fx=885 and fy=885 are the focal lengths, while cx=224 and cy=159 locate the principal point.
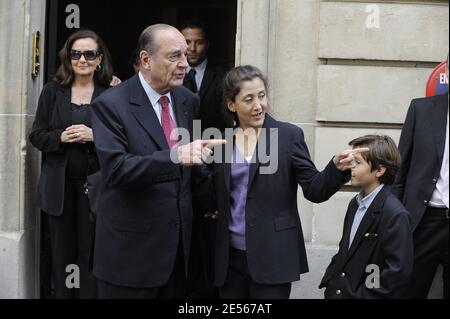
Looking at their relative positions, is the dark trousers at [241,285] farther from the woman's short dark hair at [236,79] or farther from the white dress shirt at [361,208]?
the woman's short dark hair at [236,79]

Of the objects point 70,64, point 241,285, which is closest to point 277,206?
point 241,285

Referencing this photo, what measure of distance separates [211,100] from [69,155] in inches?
47.9

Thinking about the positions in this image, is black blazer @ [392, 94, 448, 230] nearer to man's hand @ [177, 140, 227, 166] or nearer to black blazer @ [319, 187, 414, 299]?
black blazer @ [319, 187, 414, 299]

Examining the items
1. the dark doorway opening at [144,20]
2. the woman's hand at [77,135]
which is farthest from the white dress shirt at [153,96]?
the dark doorway opening at [144,20]

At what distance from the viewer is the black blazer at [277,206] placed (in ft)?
15.7

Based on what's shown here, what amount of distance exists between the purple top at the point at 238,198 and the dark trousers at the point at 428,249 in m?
1.36

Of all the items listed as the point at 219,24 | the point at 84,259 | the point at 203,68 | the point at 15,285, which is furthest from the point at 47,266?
the point at 219,24

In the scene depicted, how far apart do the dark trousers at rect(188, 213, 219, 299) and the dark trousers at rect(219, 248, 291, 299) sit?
213mm

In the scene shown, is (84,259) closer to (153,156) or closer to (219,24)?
(153,156)

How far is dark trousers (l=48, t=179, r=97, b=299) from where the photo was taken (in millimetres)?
6348

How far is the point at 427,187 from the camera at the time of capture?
557 centimetres

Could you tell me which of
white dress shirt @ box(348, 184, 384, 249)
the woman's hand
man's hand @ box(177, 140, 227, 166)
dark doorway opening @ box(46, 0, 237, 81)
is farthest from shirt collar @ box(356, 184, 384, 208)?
dark doorway opening @ box(46, 0, 237, 81)

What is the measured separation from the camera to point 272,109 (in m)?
6.89

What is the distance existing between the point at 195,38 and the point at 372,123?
5.08ft
